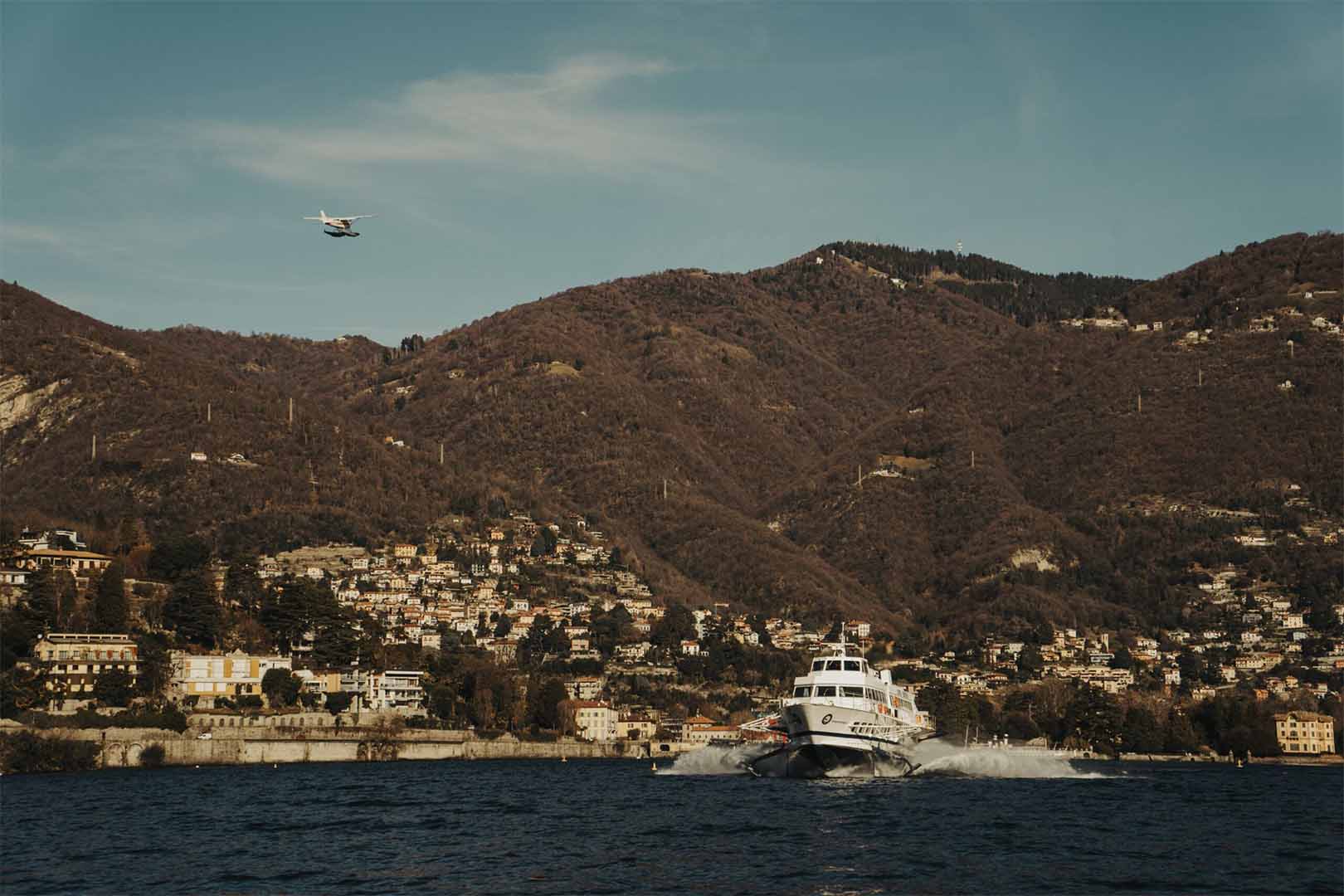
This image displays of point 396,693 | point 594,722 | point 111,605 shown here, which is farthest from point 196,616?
point 594,722

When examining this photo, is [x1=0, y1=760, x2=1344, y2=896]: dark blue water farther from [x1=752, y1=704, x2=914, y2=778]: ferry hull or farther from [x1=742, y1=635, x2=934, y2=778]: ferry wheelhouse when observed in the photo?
[x1=742, y1=635, x2=934, y2=778]: ferry wheelhouse

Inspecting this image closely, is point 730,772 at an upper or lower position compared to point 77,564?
lower

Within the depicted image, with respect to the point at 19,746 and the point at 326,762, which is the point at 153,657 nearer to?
the point at 326,762

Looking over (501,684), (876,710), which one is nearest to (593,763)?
(501,684)

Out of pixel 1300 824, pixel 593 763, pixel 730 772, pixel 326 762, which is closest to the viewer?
pixel 1300 824

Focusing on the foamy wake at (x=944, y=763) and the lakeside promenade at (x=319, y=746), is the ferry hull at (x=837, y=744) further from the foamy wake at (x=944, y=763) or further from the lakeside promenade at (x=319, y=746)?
the lakeside promenade at (x=319, y=746)

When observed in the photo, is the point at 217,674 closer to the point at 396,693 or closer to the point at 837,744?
the point at 396,693

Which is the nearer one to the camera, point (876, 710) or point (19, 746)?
point (876, 710)
